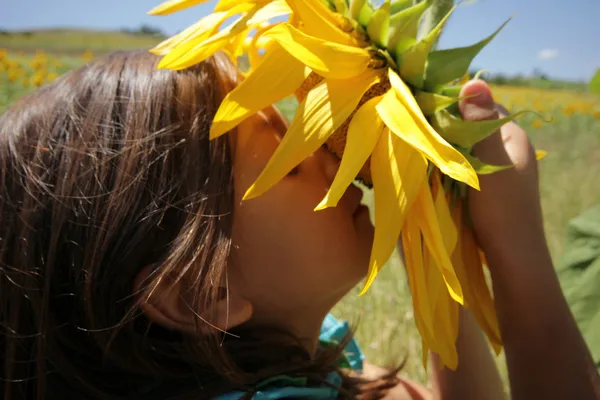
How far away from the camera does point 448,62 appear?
0.60 metres

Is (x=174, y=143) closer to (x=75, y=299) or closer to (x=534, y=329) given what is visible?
(x=75, y=299)

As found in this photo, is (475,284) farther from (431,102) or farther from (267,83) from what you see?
(267,83)

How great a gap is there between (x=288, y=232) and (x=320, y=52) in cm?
27

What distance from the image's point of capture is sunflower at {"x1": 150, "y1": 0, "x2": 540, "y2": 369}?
534mm

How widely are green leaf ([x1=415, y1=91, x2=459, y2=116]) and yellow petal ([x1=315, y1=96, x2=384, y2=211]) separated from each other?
47 mm

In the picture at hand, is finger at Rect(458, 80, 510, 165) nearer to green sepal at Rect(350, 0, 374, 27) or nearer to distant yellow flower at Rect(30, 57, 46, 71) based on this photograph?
green sepal at Rect(350, 0, 374, 27)

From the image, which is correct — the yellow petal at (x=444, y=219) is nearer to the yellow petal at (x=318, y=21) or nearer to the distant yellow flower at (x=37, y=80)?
the yellow petal at (x=318, y=21)

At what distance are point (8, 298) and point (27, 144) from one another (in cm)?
20

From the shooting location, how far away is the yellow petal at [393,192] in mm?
530

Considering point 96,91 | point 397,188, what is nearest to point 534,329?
point 397,188

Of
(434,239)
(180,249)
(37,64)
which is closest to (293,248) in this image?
(180,249)

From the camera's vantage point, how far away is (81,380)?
772 millimetres

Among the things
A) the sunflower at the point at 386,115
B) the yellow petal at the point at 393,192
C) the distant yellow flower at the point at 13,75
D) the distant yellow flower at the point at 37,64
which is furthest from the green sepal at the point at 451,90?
the distant yellow flower at the point at 37,64

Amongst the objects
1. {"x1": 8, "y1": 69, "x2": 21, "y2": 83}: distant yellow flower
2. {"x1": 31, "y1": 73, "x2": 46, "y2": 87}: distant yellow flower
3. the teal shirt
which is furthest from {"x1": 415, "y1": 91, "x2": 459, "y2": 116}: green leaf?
{"x1": 8, "y1": 69, "x2": 21, "y2": 83}: distant yellow flower
